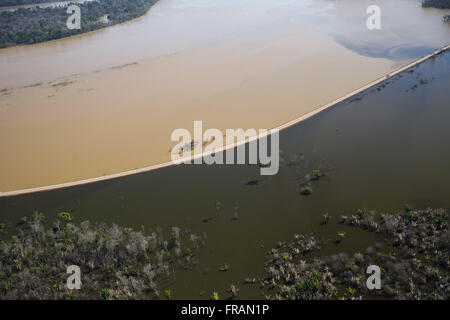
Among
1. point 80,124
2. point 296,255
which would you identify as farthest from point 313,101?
point 80,124

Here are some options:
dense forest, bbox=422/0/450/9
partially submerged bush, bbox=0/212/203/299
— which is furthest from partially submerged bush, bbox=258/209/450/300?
dense forest, bbox=422/0/450/9

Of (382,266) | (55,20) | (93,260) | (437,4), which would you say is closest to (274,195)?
(382,266)

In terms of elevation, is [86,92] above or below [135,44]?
below

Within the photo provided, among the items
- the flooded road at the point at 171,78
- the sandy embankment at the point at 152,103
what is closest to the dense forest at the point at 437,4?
the flooded road at the point at 171,78

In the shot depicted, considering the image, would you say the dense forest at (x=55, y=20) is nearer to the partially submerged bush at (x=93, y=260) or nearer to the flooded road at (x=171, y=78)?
the flooded road at (x=171, y=78)

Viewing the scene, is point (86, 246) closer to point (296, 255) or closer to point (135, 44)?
point (296, 255)

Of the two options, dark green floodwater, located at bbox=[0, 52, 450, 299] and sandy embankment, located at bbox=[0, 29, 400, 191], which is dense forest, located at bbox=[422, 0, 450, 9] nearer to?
sandy embankment, located at bbox=[0, 29, 400, 191]
